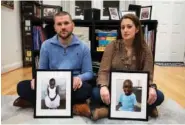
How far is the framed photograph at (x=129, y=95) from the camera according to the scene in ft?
5.04

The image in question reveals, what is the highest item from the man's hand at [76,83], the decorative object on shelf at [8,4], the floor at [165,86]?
the decorative object on shelf at [8,4]

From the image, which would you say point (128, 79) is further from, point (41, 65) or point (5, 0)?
point (5, 0)

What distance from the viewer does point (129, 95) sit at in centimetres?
154

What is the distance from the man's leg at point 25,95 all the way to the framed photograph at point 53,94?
12 centimetres

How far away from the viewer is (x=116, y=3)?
4988mm

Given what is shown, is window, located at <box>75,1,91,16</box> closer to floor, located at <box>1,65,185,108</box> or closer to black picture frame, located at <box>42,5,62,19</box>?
floor, located at <box>1,65,185,108</box>

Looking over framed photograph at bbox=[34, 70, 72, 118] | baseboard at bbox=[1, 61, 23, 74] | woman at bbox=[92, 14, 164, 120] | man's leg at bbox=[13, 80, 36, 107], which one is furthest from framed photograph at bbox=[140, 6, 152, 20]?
baseboard at bbox=[1, 61, 23, 74]

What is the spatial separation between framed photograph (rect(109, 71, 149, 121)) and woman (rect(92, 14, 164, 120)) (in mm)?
97

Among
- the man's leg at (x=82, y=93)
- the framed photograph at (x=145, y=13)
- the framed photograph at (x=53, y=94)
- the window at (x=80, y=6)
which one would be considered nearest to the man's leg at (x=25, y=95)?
the framed photograph at (x=53, y=94)

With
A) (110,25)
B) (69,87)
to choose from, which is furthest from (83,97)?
→ (110,25)

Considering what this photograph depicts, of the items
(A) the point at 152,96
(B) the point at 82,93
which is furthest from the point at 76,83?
(A) the point at 152,96

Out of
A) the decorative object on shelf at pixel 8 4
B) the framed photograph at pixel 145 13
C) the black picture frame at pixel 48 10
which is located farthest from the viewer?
the decorative object on shelf at pixel 8 4

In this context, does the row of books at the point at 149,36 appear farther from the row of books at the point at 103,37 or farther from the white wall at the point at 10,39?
the white wall at the point at 10,39

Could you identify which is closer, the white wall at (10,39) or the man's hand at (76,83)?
the man's hand at (76,83)
